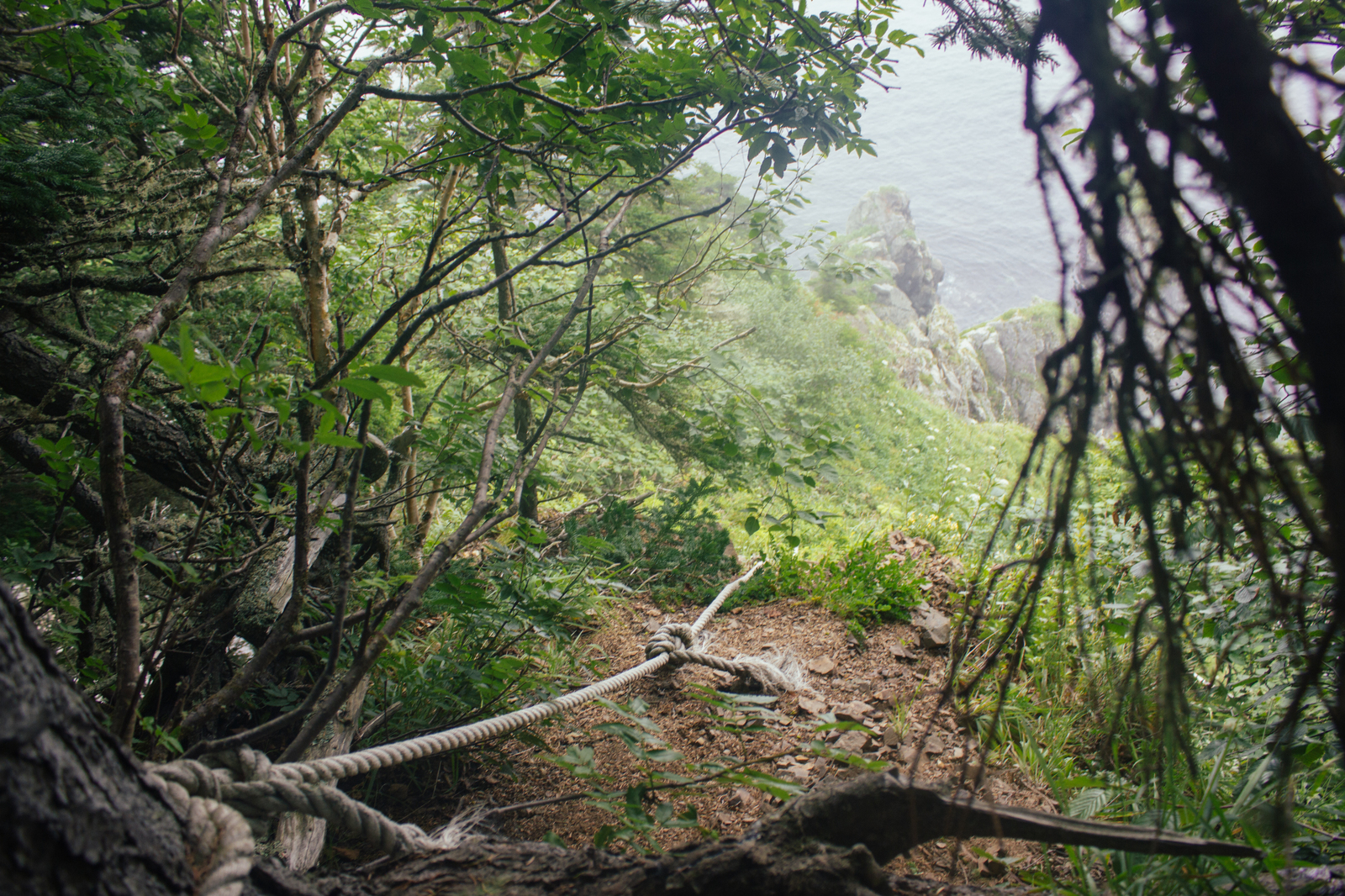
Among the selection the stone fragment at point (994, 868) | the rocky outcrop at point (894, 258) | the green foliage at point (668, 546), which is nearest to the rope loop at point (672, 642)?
the green foliage at point (668, 546)

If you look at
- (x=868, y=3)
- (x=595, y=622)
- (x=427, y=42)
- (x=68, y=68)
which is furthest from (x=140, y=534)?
(x=868, y=3)

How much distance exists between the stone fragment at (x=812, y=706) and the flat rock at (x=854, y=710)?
0.16ft

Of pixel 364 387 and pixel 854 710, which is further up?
pixel 364 387

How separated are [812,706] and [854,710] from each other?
0.16m

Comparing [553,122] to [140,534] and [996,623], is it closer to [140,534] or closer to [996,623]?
[140,534]

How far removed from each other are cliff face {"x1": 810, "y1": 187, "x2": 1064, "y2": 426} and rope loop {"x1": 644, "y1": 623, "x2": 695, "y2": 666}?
14.5 meters

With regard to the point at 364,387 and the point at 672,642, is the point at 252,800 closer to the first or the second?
the point at 364,387

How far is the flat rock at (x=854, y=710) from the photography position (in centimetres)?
224

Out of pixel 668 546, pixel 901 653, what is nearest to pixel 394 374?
pixel 901 653

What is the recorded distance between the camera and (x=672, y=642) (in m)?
2.56

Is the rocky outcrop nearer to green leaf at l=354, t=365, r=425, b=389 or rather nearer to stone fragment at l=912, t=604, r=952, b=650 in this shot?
stone fragment at l=912, t=604, r=952, b=650

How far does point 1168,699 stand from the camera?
1.82 ft

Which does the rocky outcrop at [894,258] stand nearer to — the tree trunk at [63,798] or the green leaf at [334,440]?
the green leaf at [334,440]

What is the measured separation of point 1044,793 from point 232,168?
274cm
